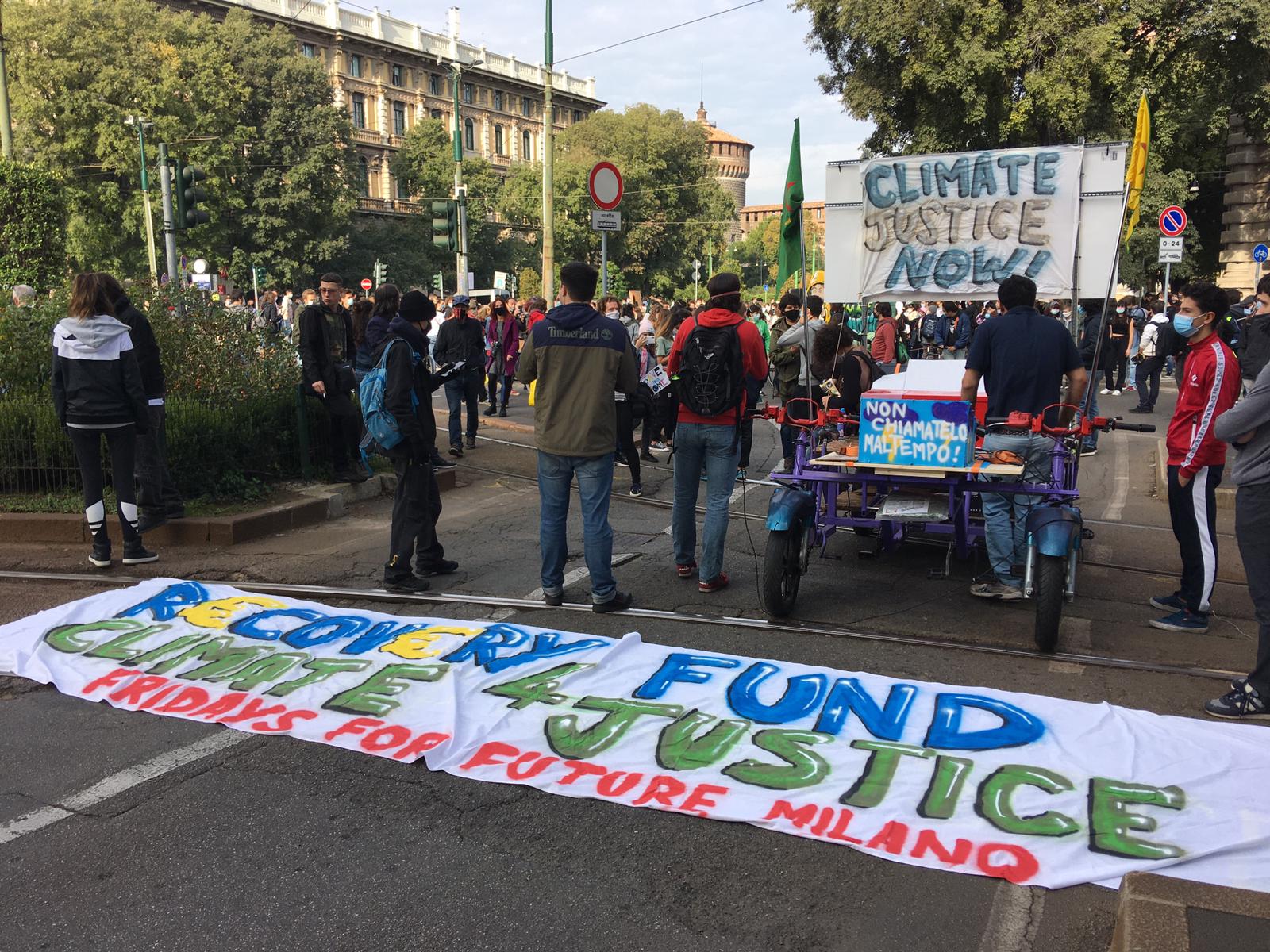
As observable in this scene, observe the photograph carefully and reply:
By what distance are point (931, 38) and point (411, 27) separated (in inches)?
2375

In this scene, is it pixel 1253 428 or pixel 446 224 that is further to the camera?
pixel 446 224

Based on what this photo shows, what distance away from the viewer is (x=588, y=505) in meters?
6.15

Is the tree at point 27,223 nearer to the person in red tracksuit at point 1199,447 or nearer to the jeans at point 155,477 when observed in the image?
the jeans at point 155,477

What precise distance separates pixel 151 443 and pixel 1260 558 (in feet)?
23.5

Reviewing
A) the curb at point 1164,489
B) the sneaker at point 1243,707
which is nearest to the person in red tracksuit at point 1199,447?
the sneaker at point 1243,707

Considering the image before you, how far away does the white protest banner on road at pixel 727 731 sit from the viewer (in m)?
3.46

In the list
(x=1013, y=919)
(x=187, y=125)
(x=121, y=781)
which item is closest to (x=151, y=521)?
(x=121, y=781)

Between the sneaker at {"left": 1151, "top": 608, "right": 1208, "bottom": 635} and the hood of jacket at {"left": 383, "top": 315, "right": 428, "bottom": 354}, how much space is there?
4685 millimetres

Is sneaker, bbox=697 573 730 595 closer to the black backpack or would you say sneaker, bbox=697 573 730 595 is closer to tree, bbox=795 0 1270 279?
the black backpack

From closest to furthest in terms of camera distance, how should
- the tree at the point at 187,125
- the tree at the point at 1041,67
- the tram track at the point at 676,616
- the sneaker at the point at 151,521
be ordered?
the tram track at the point at 676,616, the sneaker at the point at 151,521, the tree at the point at 1041,67, the tree at the point at 187,125

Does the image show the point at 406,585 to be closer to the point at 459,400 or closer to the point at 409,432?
the point at 409,432

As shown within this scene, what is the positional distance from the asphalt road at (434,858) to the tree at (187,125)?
38.8 metres

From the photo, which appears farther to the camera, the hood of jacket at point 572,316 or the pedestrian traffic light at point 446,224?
the pedestrian traffic light at point 446,224

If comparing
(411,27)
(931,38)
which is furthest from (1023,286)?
(411,27)
